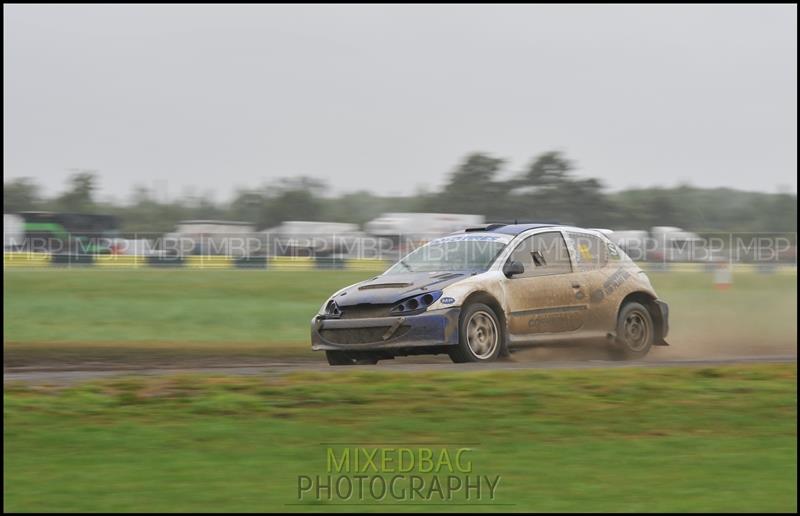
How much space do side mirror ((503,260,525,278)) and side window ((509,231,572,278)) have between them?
14 centimetres

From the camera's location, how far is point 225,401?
10008mm

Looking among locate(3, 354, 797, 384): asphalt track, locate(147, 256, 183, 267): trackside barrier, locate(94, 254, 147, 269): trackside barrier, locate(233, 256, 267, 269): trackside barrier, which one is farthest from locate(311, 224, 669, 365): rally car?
locate(147, 256, 183, 267): trackside barrier

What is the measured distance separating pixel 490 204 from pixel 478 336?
143 feet

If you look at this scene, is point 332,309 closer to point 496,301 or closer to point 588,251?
point 496,301

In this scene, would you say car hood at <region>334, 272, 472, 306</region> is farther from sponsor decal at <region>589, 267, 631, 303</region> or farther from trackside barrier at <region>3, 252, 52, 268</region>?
trackside barrier at <region>3, 252, 52, 268</region>

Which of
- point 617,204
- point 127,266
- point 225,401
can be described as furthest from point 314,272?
point 225,401

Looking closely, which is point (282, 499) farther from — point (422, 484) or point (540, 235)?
point (540, 235)

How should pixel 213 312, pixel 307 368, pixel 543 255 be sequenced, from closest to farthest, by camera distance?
pixel 307 368 → pixel 543 255 → pixel 213 312

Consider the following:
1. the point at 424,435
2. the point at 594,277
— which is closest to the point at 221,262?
the point at 594,277

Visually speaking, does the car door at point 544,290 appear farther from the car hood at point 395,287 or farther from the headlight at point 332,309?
the headlight at point 332,309

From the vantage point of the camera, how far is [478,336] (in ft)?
40.9

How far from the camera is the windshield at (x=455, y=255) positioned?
42.1ft

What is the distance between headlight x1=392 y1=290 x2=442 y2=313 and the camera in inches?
471

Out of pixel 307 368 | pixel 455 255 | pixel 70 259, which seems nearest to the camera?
pixel 307 368
